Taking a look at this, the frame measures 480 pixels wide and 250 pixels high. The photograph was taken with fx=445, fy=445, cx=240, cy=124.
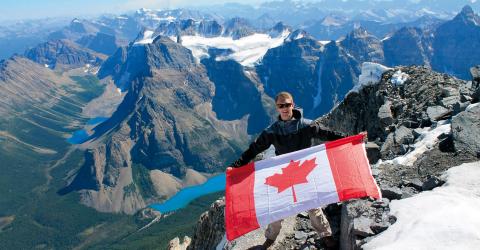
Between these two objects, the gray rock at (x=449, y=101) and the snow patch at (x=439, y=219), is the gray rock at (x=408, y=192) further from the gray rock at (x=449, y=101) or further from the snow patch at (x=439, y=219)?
the gray rock at (x=449, y=101)

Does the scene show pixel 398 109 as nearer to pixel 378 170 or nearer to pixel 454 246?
pixel 378 170

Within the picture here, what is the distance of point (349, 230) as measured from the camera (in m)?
14.1

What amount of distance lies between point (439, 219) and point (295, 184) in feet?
17.2

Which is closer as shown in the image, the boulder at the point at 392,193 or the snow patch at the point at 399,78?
the boulder at the point at 392,193

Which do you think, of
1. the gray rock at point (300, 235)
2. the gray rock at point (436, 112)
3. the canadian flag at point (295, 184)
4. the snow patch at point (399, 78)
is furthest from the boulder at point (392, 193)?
the snow patch at point (399, 78)

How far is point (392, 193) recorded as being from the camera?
604 inches

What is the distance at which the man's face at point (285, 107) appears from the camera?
14781mm

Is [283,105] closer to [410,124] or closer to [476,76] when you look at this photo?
[410,124]

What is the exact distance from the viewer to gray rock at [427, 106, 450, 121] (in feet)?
82.5

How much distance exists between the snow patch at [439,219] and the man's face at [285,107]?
4.46m

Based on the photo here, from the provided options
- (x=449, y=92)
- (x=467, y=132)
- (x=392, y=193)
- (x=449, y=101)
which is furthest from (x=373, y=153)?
(x=392, y=193)

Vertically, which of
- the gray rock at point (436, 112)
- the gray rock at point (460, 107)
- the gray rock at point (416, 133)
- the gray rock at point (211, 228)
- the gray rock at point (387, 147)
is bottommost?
the gray rock at point (211, 228)

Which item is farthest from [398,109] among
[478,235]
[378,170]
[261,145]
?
[478,235]

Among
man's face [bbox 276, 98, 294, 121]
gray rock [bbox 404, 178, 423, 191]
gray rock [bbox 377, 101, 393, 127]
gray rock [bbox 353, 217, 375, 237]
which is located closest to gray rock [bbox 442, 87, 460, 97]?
gray rock [bbox 377, 101, 393, 127]
